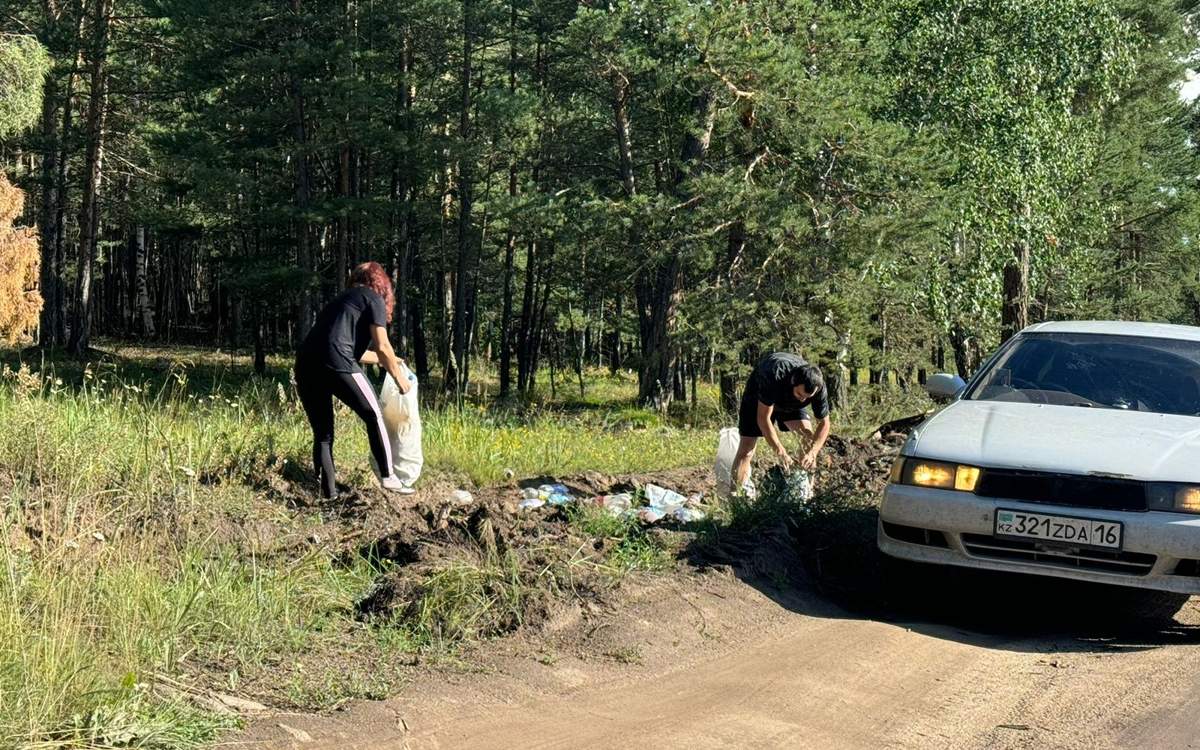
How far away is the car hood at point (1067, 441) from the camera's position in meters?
6.32

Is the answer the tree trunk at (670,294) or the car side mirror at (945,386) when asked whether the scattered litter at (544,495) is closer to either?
the car side mirror at (945,386)

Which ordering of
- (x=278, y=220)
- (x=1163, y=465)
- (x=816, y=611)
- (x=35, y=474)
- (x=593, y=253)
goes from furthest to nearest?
(x=278, y=220) < (x=593, y=253) < (x=35, y=474) < (x=816, y=611) < (x=1163, y=465)

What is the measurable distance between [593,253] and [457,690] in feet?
56.0

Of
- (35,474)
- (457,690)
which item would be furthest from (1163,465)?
(35,474)

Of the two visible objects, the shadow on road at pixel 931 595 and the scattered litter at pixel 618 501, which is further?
the scattered litter at pixel 618 501

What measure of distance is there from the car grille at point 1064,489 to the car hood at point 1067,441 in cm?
6

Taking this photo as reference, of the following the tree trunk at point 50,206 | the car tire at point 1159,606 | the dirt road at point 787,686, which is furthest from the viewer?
the tree trunk at point 50,206

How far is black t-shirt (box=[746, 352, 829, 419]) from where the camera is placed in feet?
31.0

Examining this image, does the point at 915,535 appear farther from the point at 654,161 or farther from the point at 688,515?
the point at 654,161

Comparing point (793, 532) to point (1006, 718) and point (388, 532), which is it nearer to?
point (388, 532)

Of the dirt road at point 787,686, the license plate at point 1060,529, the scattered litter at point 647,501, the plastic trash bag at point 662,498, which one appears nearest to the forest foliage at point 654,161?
the scattered litter at point 647,501

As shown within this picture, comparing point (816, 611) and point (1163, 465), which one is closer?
point (1163, 465)

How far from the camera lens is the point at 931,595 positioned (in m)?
7.45

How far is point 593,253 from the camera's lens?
2164cm
